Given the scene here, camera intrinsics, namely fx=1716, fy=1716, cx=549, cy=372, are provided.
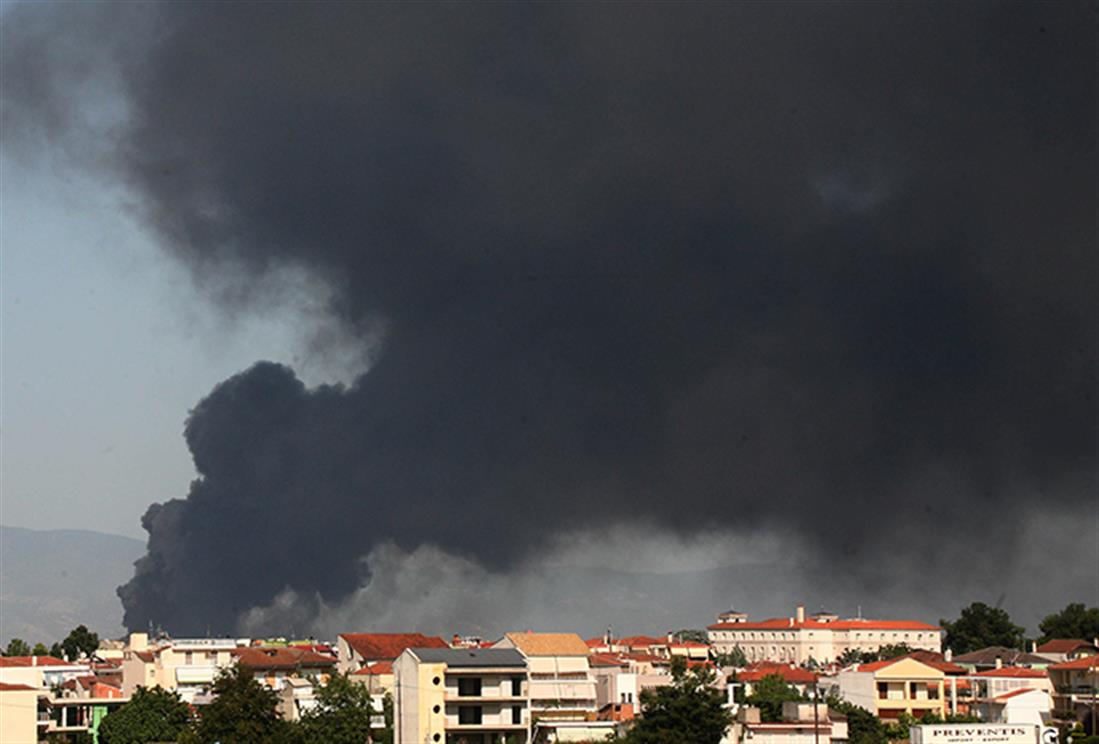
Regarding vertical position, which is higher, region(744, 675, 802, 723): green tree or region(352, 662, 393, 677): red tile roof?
region(352, 662, 393, 677): red tile roof

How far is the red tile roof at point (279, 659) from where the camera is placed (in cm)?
13062

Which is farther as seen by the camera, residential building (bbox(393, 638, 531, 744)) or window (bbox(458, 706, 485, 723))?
window (bbox(458, 706, 485, 723))

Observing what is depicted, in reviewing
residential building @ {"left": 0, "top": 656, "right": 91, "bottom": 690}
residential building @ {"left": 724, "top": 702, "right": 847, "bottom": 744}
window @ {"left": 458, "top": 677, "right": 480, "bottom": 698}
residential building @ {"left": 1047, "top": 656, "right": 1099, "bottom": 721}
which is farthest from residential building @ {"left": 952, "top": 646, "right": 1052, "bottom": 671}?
residential building @ {"left": 0, "top": 656, "right": 91, "bottom": 690}

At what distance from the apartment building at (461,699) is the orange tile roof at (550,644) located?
1961 centimetres

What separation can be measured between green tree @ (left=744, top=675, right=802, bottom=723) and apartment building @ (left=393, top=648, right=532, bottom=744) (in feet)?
46.3

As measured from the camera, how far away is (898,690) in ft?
394

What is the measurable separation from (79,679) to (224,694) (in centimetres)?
2912

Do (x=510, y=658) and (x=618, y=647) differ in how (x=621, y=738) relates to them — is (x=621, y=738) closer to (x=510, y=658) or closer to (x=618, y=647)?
(x=510, y=658)

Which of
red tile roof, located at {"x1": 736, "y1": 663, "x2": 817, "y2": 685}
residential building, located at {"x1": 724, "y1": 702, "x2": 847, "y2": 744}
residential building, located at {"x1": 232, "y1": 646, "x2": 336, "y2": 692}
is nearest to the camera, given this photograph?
Answer: residential building, located at {"x1": 724, "y1": 702, "x2": 847, "y2": 744}

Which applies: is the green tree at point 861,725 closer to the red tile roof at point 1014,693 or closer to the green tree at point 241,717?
the red tile roof at point 1014,693

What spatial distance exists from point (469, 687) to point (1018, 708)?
Answer: 37.4m

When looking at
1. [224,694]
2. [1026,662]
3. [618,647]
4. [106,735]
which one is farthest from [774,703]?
[618,647]

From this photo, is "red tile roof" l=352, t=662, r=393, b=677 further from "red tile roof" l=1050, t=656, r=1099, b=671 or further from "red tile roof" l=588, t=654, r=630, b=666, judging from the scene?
"red tile roof" l=1050, t=656, r=1099, b=671

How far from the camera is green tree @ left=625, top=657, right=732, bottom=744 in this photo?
87.4 m
